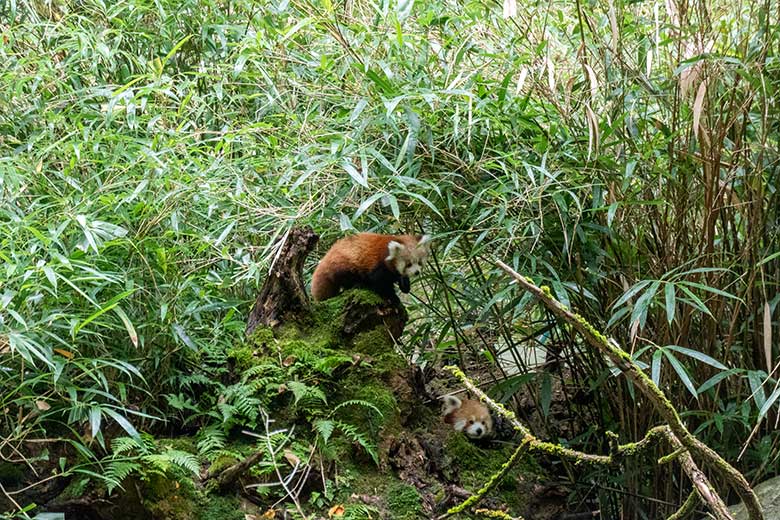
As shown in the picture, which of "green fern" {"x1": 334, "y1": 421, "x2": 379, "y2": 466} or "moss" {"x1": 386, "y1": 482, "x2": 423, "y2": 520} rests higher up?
"green fern" {"x1": 334, "y1": 421, "x2": 379, "y2": 466}

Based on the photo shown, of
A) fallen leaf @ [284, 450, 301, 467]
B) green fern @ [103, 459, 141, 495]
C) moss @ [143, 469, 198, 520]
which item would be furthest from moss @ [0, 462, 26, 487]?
fallen leaf @ [284, 450, 301, 467]

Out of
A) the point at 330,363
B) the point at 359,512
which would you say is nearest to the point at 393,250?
the point at 330,363

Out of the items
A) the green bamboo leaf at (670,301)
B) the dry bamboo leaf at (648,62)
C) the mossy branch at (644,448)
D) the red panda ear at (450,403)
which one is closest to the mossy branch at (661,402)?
the mossy branch at (644,448)

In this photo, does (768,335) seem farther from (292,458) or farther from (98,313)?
(98,313)

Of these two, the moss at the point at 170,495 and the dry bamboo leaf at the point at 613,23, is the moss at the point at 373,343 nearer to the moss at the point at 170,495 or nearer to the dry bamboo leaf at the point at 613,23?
the moss at the point at 170,495

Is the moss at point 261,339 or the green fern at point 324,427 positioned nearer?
the green fern at point 324,427

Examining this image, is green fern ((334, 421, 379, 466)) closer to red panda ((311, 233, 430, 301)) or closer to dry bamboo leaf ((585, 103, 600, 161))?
red panda ((311, 233, 430, 301))

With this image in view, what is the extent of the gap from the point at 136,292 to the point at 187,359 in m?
0.31

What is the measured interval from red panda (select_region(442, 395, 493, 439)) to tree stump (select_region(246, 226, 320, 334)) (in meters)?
0.78

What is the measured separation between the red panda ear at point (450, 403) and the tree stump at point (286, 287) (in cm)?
77

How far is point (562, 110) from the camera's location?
2844 millimetres

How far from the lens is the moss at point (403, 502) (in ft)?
8.79

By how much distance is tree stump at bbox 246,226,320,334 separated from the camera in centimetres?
289

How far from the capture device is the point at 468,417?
3.34 meters
